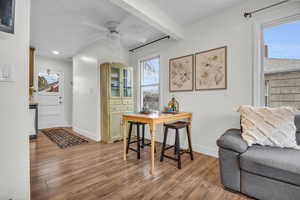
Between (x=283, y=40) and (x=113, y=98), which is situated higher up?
(x=283, y=40)

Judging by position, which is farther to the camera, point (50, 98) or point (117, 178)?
point (50, 98)

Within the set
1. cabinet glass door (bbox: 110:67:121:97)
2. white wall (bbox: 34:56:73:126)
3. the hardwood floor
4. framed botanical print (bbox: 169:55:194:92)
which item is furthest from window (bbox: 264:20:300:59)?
white wall (bbox: 34:56:73:126)

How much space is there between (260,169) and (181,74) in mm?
2026

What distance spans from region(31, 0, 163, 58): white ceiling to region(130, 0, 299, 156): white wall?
98 cm

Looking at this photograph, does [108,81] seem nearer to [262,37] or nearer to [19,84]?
[19,84]

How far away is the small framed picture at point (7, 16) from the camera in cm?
93

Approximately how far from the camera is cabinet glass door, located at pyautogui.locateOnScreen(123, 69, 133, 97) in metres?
3.71

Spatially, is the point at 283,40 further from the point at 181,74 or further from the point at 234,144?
the point at 234,144

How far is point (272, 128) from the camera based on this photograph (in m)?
1.67

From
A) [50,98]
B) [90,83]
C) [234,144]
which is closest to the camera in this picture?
[234,144]

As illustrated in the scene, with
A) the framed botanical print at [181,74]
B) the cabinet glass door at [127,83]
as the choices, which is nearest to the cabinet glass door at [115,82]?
the cabinet glass door at [127,83]

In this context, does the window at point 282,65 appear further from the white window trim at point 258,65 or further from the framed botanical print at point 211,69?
the framed botanical print at point 211,69

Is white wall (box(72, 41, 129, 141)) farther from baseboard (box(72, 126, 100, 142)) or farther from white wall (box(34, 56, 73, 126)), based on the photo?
white wall (box(34, 56, 73, 126))

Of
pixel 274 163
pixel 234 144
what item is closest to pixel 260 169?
pixel 274 163
